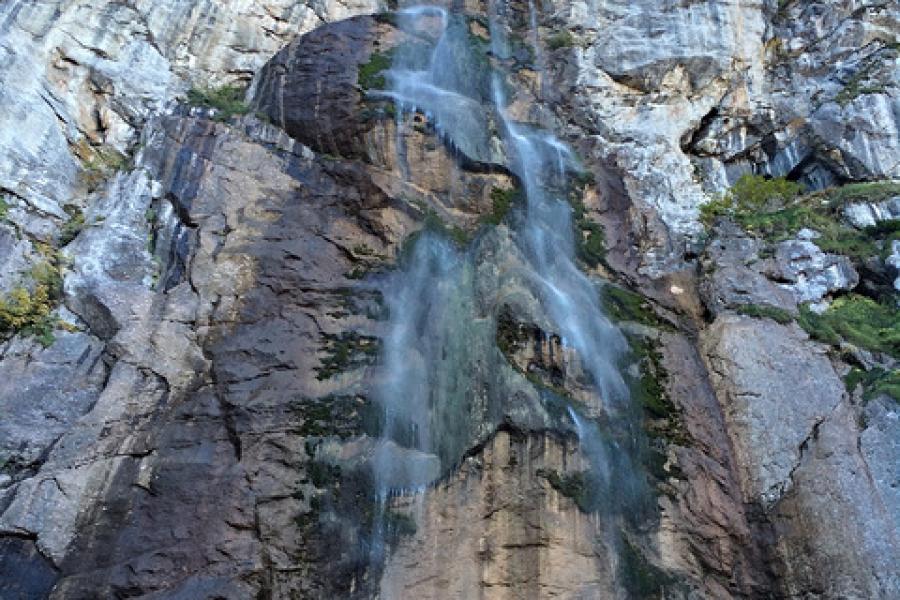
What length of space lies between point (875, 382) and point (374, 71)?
37.1 ft

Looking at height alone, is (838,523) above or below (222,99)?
below

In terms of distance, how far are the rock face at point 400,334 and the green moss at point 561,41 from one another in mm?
2451

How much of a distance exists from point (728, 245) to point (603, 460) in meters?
6.83

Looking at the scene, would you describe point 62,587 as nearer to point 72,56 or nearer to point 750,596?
point 750,596

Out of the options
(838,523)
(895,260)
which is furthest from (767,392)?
(895,260)

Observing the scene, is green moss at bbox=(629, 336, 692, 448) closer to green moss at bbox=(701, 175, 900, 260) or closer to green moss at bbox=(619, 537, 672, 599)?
green moss at bbox=(619, 537, 672, 599)

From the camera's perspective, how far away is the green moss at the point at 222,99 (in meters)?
15.4

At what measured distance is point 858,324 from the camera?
13.7m

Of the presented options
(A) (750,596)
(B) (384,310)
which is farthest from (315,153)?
(A) (750,596)

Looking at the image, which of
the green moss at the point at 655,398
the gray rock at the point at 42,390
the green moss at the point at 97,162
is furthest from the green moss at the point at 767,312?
the green moss at the point at 97,162

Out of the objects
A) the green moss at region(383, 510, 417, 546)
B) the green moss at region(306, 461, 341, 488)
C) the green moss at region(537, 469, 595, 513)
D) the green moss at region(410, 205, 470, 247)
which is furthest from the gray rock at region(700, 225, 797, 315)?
the green moss at region(306, 461, 341, 488)

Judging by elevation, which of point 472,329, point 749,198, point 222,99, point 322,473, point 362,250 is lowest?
point 322,473

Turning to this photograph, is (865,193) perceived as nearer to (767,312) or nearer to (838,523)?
(767,312)

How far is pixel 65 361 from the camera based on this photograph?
1077 centimetres
